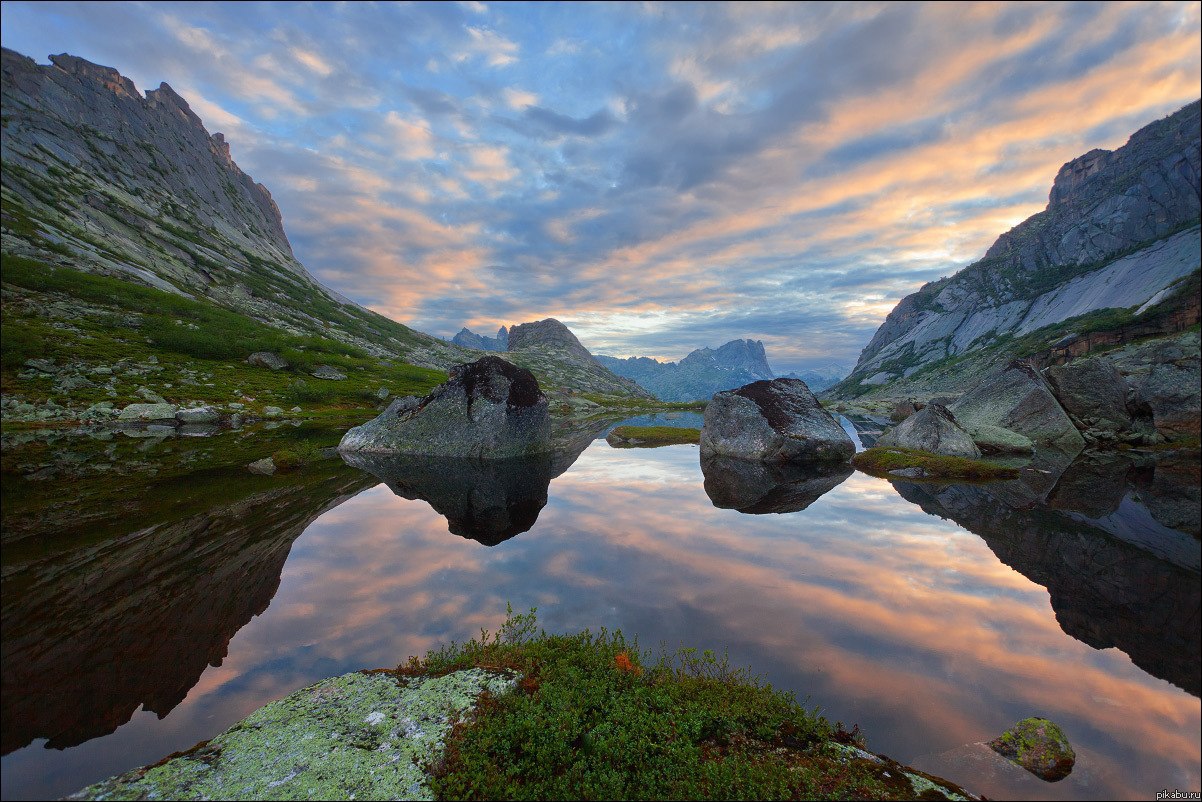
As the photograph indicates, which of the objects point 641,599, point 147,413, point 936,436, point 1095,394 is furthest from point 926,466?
point 147,413

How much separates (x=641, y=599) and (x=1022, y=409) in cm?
4985

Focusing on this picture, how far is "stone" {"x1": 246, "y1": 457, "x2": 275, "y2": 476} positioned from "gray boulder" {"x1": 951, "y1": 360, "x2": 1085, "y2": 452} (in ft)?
175

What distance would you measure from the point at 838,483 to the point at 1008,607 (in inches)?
608

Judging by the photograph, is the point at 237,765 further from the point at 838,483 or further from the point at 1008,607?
the point at 838,483

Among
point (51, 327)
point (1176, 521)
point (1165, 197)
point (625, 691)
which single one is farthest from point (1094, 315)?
point (51, 327)

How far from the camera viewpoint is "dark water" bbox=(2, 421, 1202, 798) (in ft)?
24.2

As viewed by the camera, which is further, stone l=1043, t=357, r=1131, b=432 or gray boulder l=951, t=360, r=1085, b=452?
stone l=1043, t=357, r=1131, b=432

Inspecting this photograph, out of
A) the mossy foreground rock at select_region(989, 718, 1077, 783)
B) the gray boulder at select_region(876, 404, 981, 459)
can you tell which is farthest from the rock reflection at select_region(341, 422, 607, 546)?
the gray boulder at select_region(876, 404, 981, 459)

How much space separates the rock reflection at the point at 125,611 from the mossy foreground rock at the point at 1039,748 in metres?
14.0

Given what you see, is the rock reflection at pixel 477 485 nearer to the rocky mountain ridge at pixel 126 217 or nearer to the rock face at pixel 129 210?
the rocky mountain ridge at pixel 126 217

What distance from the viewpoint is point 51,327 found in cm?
5678

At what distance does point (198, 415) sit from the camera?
46.5 m

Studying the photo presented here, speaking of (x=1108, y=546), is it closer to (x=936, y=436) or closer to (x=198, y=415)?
(x=936, y=436)

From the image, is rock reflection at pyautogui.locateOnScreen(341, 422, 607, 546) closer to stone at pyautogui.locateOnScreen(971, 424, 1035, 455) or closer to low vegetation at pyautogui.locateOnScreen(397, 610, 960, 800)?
low vegetation at pyautogui.locateOnScreen(397, 610, 960, 800)
